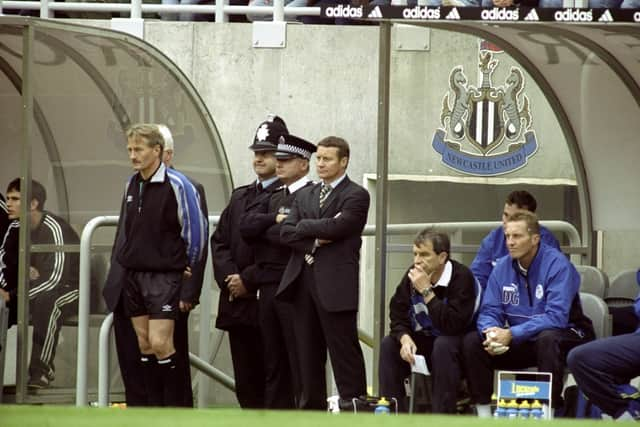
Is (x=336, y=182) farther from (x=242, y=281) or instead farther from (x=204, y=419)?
(x=204, y=419)

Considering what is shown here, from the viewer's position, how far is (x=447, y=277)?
32.9 feet

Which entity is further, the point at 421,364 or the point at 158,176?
the point at 158,176

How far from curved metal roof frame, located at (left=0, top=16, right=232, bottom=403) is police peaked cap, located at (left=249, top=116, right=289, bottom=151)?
4.24 ft

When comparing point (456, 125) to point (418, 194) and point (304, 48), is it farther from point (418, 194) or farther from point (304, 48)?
point (304, 48)

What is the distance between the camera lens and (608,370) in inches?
368

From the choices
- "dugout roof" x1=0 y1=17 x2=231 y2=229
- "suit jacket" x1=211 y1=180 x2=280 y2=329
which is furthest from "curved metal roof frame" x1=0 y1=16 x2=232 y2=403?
"suit jacket" x1=211 y1=180 x2=280 y2=329

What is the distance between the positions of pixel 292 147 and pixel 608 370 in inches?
97.9

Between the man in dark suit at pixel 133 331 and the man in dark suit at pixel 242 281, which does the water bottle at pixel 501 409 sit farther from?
the man in dark suit at pixel 242 281

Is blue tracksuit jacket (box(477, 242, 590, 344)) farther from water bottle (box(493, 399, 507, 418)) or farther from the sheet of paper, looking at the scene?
water bottle (box(493, 399, 507, 418))

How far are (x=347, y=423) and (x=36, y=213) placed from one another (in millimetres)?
5748

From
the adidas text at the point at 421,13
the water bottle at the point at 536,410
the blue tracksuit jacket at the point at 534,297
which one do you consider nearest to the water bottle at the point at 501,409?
the water bottle at the point at 536,410

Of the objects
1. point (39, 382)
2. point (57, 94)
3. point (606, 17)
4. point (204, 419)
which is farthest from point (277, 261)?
point (204, 419)

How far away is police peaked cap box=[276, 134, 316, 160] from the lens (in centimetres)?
1070

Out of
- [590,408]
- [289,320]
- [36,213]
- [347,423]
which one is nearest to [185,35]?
[36,213]
